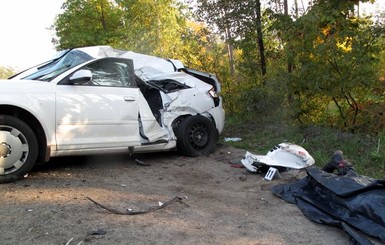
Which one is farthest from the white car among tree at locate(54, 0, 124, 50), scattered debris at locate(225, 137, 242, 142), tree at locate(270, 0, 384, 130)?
tree at locate(54, 0, 124, 50)

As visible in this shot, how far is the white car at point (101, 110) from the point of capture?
15.8ft

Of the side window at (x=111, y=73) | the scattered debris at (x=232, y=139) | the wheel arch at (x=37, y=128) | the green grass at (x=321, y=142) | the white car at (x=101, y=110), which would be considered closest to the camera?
the white car at (x=101, y=110)

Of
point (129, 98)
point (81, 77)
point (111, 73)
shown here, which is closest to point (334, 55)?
point (129, 98)

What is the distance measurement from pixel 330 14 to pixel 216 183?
177 inches

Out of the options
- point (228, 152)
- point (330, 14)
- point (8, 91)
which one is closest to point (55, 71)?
point (8, 91)

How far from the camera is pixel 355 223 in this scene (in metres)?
3.77

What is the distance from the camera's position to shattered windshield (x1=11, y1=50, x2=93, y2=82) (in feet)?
18.1

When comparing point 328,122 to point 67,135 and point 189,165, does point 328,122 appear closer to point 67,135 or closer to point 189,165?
point 189,165

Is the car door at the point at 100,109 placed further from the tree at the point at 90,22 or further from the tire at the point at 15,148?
the tree at the point at 90,22

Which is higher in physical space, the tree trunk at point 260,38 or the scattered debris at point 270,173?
the tree trunk at point 260,38

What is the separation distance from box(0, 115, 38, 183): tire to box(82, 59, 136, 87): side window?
1.18 meters

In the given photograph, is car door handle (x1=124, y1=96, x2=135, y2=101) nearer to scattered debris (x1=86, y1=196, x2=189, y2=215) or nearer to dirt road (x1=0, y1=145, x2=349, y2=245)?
dirt road (x1=0, y1=145, x2=349, y2=245)

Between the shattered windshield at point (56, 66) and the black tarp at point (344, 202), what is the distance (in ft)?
11.5

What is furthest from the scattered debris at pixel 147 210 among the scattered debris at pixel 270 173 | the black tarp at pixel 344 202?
the scattered debris at pixel 270 173
